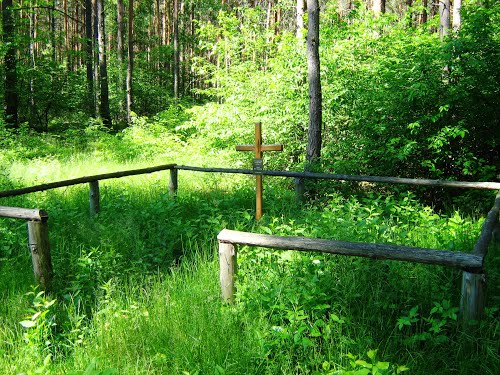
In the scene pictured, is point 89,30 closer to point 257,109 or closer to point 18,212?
point 257,109

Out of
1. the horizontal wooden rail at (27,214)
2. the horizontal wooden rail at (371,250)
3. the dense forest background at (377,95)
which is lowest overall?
the horizontal wooden rail at (371,250)

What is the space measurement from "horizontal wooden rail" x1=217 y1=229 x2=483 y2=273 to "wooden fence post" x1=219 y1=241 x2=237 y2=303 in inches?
3.6

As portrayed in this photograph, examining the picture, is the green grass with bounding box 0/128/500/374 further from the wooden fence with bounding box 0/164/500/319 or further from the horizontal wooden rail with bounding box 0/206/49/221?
the horizontal wooden rail with bounding box 0/206/49/221

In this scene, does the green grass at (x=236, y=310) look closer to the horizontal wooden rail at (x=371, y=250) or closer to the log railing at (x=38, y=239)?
the log railing at (x=38, y=239)

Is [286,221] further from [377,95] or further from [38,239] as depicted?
[377,95]

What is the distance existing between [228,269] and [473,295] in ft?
5.76

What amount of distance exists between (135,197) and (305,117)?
4.48m

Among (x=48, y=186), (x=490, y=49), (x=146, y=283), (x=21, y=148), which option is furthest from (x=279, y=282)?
(x=21, y=148)

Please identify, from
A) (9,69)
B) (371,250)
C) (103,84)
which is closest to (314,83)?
(371,250)

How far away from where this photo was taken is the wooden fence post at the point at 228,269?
3322 mm

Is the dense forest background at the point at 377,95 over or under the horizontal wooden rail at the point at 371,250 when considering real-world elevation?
over

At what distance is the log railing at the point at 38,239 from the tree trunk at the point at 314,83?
16.8 ft

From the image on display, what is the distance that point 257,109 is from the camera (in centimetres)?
1149

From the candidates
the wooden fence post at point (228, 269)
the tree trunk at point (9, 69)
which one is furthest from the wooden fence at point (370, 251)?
the tree trunk at point (9, 69)
